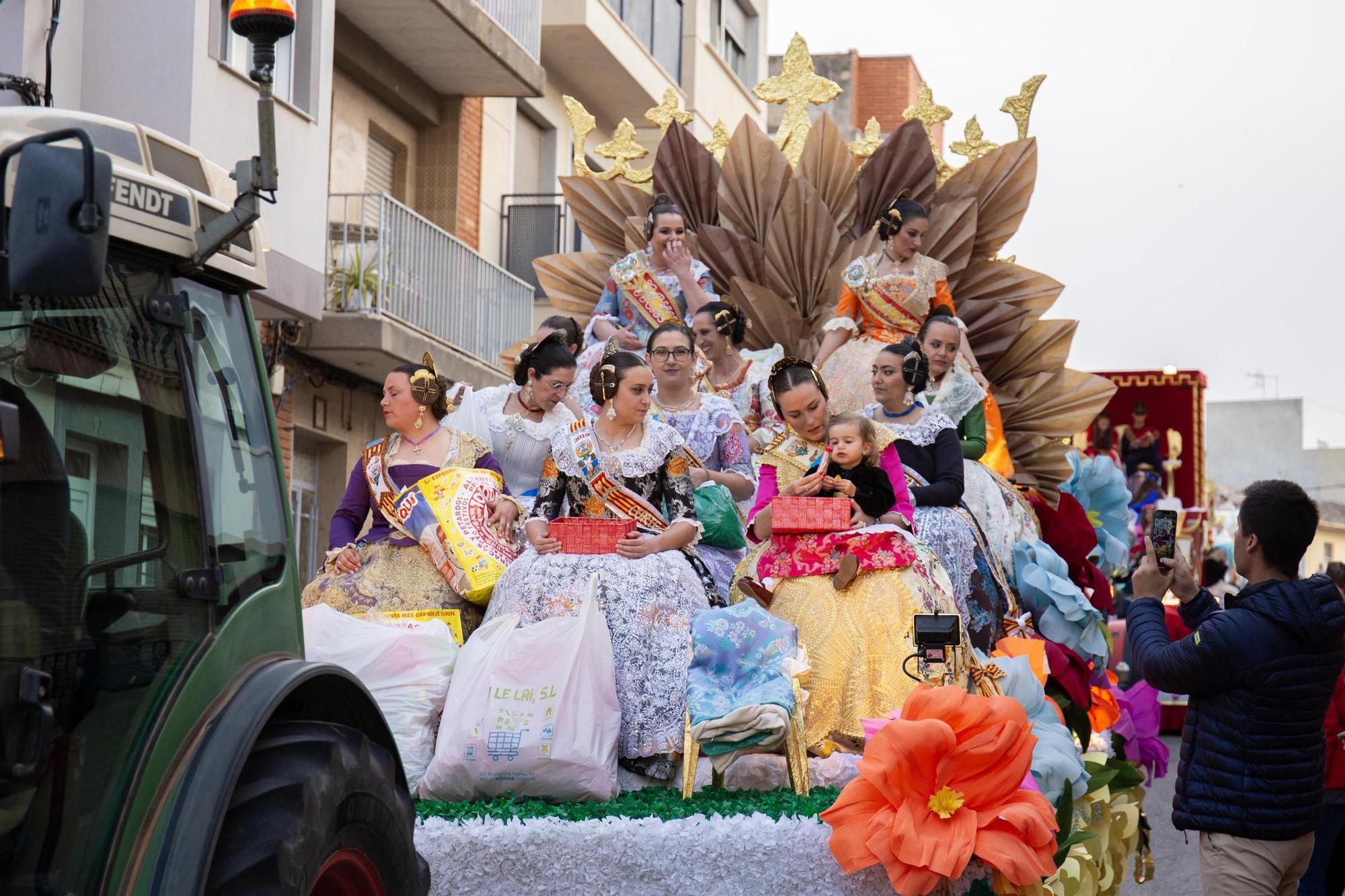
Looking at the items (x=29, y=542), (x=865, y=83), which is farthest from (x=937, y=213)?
(x=865, y=83)

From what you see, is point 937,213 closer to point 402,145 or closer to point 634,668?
point 634,668

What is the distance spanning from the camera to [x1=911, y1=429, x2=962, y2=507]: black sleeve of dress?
7734 mm

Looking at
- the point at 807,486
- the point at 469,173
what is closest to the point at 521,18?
the point at 469,173

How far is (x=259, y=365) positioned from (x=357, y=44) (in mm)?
13380

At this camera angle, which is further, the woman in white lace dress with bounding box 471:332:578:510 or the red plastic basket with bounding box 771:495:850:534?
the woman in white lace dress with bounding box 471:332:578:510

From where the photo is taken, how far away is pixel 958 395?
28.2 feet

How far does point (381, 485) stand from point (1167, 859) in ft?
20.4

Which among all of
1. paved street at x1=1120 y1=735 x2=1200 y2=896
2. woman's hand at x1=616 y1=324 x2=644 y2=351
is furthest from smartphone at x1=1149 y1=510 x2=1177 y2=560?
woman's hand at x1=616 y1=324 x2=644 y2=351

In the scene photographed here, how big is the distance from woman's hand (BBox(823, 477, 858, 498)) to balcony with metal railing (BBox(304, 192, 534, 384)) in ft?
28.5

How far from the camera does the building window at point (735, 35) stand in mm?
26766

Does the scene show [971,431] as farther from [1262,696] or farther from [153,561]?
[153,561]

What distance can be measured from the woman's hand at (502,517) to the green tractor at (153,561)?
3232mm

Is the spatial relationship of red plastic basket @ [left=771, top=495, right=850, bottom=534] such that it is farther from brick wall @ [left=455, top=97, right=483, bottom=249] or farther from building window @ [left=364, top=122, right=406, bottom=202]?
brick wall @ [left=455, top=97, right=483, bottom=249]

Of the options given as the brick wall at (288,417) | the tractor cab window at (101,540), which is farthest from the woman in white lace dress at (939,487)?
the brick wall at (288,417)
